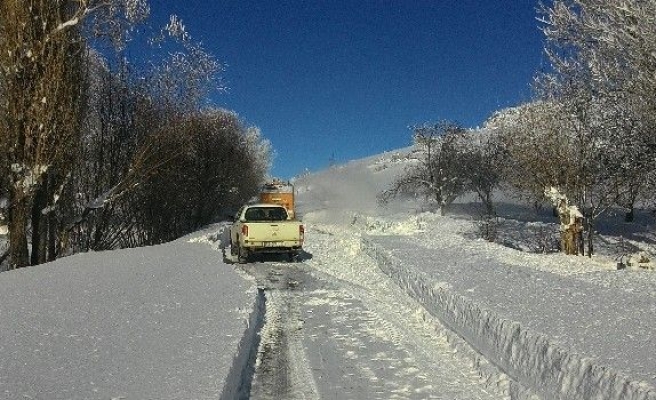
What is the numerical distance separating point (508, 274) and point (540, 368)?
5645 mm

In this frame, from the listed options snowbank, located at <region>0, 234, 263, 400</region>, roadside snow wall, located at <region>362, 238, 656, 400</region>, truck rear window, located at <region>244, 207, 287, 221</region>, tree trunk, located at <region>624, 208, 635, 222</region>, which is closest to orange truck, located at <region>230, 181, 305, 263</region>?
truck rear window, located at <region>244, 207, 287, 221</region>

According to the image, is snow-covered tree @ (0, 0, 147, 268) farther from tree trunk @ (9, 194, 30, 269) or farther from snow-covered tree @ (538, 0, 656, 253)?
snow-covered tree @ (538, 0, 656, 253)

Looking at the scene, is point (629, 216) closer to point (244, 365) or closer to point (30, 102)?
point (30, 102)

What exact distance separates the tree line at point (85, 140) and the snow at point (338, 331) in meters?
4.32

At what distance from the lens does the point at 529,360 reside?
552cm

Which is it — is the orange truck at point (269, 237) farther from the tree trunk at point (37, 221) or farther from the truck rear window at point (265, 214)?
the tree trunk at point (37, 221)

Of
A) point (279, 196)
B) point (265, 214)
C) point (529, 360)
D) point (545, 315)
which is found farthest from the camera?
point (279, 196)

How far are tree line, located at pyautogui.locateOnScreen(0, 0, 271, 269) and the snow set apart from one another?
4.32 metres

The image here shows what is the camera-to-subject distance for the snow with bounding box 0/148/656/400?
4.84 metres

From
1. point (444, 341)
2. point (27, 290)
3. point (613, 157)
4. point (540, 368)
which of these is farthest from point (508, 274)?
point (613, 157)

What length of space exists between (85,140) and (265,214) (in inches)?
356

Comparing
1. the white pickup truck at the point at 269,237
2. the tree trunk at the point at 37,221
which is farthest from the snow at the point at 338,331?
the tree trunk at the point at 37,221

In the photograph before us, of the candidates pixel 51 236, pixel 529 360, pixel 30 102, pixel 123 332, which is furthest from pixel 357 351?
pixel 51 236

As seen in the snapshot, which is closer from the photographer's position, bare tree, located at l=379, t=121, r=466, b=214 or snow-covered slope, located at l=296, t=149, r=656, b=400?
snow-covered slope, located at l=296, t=149, r=656, b=400
